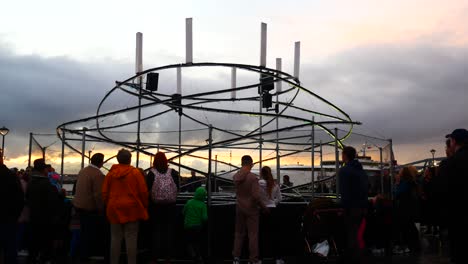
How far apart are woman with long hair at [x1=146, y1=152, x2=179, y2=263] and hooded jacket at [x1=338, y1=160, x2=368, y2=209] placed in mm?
2721

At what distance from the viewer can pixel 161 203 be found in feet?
28.8

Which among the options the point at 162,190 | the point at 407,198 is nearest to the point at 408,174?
the point at 407,198

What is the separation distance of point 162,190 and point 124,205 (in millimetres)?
1049

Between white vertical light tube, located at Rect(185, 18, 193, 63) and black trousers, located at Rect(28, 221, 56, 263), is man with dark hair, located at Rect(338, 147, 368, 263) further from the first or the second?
black trousers, located at Rect(28, 221, 56, 263)

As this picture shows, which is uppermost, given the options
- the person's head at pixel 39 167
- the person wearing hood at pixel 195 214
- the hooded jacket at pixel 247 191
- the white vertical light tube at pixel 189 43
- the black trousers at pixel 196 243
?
the white vertical light tube at pixel 189 43

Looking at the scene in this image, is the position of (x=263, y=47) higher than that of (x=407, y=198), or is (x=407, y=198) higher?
(x=263, y=47)

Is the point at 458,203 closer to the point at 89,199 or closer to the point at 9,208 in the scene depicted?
the point at 9,208

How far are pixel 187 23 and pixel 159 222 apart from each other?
4.19 meters

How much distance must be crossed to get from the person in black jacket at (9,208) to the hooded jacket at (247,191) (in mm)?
3561

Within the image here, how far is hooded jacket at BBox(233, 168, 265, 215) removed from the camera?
912 centimetres

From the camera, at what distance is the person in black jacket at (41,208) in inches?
345

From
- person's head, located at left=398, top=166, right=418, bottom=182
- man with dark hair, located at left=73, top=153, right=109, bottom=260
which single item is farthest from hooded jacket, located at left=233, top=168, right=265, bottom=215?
person's head, located at left=398, top=166, right=418, bottom=182

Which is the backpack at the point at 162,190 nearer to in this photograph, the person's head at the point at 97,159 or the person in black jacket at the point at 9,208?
the person's head at the point at 97,159

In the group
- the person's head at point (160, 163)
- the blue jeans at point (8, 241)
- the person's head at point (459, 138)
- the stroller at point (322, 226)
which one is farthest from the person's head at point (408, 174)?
the blue jeans at point (8, 241)
